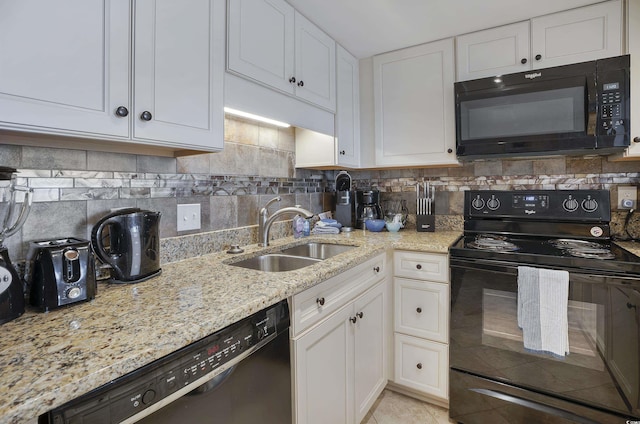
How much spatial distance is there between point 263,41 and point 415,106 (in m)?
1.12

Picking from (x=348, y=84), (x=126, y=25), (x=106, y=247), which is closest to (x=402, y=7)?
(x=348, y=84)

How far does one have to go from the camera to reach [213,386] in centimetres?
79

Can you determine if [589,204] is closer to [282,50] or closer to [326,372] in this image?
[326,372]

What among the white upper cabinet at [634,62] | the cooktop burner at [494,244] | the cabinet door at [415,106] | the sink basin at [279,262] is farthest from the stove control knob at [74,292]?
the white upper cabinet at [634,62]

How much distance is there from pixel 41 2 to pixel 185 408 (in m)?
1.01

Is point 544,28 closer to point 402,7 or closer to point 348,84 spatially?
point 402,7

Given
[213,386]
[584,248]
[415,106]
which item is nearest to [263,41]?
[415,106]

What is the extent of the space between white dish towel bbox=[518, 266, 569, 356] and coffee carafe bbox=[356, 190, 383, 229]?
107 cm

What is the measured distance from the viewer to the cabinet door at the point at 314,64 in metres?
1.67

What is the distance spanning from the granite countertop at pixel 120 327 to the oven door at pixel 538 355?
0.81m

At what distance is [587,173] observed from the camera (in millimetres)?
1899

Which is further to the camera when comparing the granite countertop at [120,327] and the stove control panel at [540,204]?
the stove control panel at [540,204]

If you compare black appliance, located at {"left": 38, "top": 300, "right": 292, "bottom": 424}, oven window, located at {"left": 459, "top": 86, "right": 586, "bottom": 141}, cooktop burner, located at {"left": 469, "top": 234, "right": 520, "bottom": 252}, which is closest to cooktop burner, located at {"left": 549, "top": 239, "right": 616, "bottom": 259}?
Answer: cooktop burner, located at {"left": 469, "top": 234, "right": 520, "bottom": 252}

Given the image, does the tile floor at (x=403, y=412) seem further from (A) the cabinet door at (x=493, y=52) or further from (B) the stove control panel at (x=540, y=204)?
(A) the cabinet door at (x=493, y=52)
